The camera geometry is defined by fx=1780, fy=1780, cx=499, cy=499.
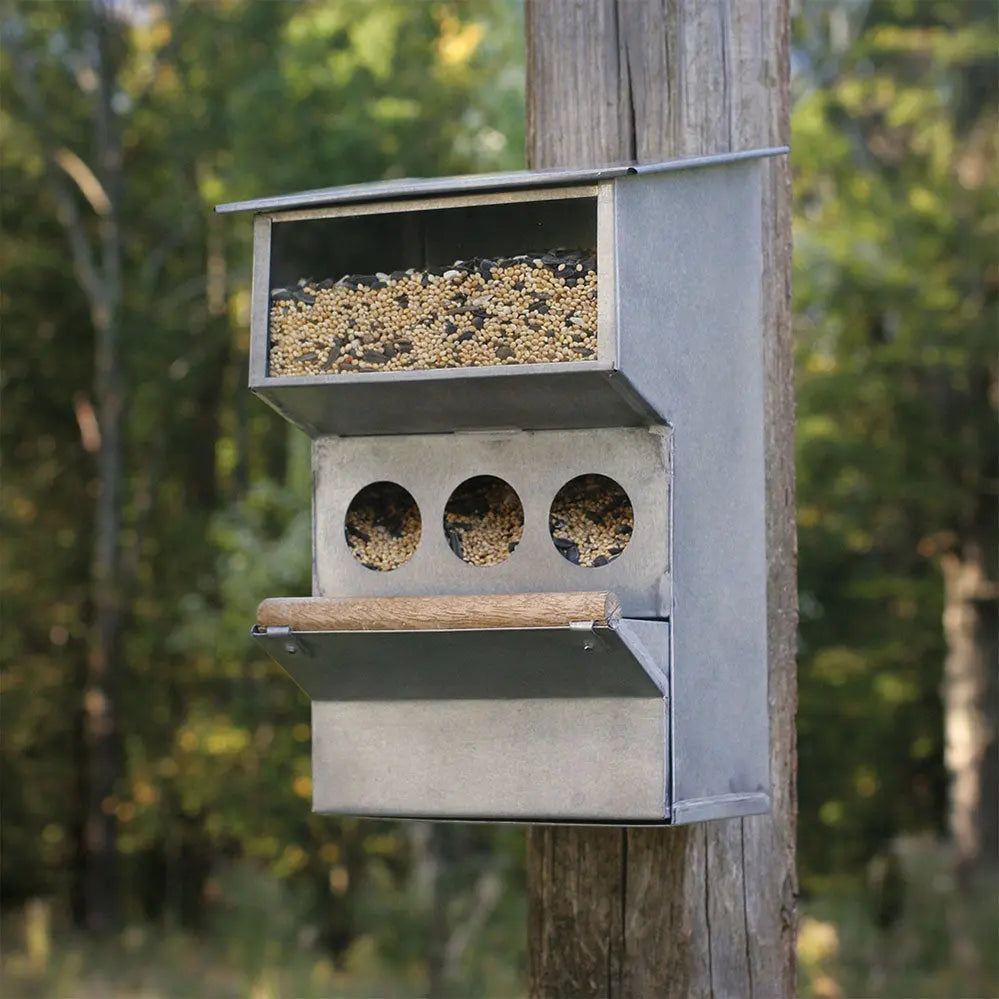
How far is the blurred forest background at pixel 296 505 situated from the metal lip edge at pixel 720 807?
238 inches

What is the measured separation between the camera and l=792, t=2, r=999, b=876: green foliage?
12539 mm

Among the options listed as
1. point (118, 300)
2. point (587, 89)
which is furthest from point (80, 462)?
point (587, 89)

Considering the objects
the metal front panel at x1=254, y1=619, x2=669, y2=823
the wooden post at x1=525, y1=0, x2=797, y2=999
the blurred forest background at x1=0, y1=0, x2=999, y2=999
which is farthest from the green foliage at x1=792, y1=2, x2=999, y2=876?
the metal front panel at x1=254, y1=619, x2=669, y2=823

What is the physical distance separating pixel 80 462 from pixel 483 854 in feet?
19.6

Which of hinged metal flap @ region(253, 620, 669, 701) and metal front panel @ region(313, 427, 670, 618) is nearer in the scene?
hinged metal flap @ region(253, 620, 669, 701)

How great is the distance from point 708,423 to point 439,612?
605 mm

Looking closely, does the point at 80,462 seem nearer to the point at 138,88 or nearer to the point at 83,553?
the point at 83,553

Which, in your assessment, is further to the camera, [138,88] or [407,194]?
[138,88]

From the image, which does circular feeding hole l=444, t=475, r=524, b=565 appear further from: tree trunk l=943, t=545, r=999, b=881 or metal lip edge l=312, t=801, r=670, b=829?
tree trunk l=943, t=545, r=999, b=881

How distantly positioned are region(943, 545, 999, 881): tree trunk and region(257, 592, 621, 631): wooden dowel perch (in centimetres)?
1105

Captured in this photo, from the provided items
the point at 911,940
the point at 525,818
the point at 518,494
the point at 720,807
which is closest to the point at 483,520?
the point at 518,494

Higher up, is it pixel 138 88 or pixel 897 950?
pixel 138 88

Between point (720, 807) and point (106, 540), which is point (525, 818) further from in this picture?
point (106, 540)

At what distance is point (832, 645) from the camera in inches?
535
